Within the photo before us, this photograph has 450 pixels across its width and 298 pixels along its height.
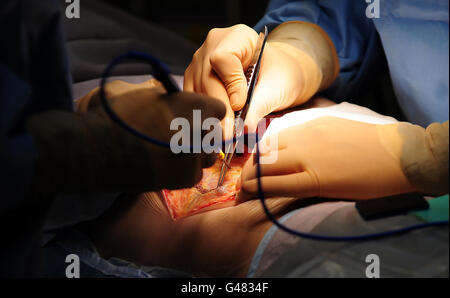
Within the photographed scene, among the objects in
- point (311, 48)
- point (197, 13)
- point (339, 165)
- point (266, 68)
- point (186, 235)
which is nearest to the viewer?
point (339, 165)

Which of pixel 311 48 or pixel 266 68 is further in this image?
pixel 311 48

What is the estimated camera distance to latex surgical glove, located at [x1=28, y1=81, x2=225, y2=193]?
25.7 inches

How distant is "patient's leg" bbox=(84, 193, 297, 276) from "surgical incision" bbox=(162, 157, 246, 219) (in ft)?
0.09

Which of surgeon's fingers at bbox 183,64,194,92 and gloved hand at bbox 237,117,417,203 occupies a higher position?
surgeon's fingers at bbox 183,64,194,92

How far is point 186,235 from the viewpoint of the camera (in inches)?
36.6

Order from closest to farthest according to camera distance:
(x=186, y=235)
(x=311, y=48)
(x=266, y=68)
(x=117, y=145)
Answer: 1. (x=117, y=145)
2. (x=186, y=235)
3. (x=266, y=68)
4. (x=311, y=48)

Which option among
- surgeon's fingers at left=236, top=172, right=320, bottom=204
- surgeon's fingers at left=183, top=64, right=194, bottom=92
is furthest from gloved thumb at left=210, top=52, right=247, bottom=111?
surgeon's fingers at left=236, top=172, right=320, bottom=204

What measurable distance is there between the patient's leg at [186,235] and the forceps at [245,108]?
0.12m

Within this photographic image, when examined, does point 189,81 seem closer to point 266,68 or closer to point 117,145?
Result: point 266,68

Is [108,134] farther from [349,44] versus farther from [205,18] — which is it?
[205,18]

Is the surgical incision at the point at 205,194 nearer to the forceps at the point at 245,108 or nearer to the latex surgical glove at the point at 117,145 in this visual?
the forceps at the point at 245,108

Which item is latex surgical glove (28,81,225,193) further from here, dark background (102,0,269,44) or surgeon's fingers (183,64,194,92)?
dark background (102,0,269,44)

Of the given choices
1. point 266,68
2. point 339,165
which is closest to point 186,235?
point 339,165

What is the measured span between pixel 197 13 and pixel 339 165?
137 cm
